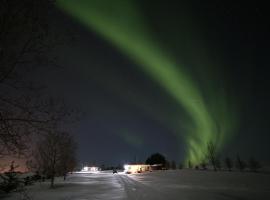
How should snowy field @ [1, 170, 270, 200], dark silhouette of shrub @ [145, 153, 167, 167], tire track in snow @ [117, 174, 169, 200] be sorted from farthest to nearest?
dark silhouette of shrub @ [145, 153, 167, 167] → snowy field @ [1, 170, 270, 200] → tire track in snow @ [117, 174, 169, 200]

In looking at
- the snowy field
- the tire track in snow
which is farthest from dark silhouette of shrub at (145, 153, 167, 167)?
the tire track in snow

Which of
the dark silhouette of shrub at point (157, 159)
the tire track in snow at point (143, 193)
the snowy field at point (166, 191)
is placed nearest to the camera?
the tire track in snow at point (143, 193)

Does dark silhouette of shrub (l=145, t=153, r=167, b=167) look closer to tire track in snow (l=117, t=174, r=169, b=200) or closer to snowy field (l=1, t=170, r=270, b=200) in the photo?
snowy field (l=1, t=170, r=270, b=200)

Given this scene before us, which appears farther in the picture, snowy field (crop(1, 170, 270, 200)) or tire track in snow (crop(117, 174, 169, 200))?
snowy field (crop(1, 170, 270, 200))

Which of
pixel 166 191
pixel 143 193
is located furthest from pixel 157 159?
pixel 143 193

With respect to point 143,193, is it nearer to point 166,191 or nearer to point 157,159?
point 166,191

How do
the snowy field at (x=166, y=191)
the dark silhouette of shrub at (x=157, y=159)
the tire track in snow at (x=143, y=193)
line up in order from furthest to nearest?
the dark silhouette of shrub at (x=157, y=159) < the snowy field at (x=166, y=191) < the tire track in snow at (x=143, y=193)

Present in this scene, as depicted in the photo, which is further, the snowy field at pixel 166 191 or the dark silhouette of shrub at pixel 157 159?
the dark silhouette of shrub at pixel 157 159

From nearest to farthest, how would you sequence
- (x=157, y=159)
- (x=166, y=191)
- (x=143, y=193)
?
(x=143, y=193) < (x=166, y=191) < (x=157, y=159)

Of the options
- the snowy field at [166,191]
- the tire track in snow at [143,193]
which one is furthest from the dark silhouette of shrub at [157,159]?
the tire track in snow at [143,193]

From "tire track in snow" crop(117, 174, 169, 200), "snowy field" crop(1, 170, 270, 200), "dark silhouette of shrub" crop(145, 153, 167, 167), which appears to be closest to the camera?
"tire track in snow" crop(117, 174, 169, 200)

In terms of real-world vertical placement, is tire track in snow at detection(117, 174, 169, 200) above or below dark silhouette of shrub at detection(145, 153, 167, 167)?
below

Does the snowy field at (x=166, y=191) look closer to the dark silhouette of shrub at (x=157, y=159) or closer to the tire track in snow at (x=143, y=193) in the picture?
the tire track in snow at (x=143, y=193)

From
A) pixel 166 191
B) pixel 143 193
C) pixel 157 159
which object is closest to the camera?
pixel 143 193
